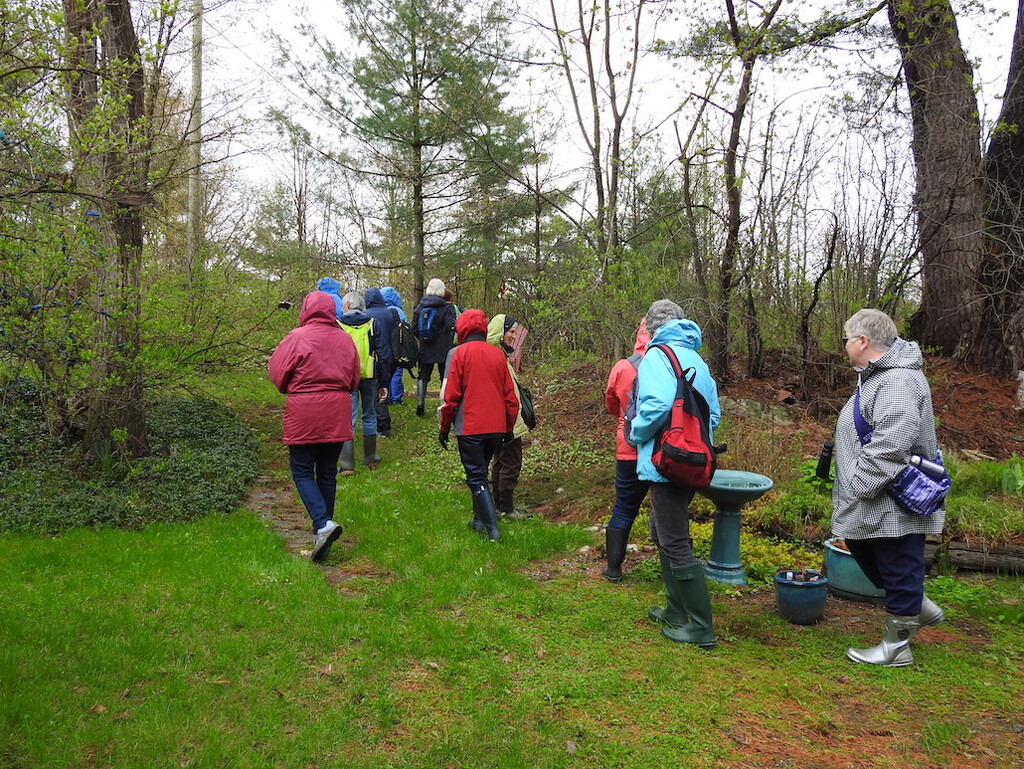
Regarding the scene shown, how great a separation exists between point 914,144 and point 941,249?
134 centimetres

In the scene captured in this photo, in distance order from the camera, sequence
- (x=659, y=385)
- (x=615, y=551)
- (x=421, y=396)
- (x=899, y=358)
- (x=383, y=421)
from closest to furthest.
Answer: (x=899, y=358) < (x=659, y=385) < (x=615, y=551) < (x=383, y=421) < (x=421, y=396)

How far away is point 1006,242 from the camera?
864 centimetres

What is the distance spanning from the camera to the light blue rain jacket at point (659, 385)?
13.3ft

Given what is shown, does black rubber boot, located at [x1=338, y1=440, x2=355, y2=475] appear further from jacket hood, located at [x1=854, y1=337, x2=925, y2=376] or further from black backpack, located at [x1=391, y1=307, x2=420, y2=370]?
jacket hood, located at [x1=854, y1=337, x2=925, y2=376]

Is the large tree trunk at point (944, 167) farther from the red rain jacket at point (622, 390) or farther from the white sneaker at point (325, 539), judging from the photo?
the white sneaker at point (325, 539)

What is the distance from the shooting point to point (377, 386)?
8.83 m

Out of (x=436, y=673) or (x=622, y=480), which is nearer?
(x=436, y=673)

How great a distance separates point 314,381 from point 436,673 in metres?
2.58

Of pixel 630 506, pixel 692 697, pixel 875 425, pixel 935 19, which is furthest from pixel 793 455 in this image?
pixel 935 19

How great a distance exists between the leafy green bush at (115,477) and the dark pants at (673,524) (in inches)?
175

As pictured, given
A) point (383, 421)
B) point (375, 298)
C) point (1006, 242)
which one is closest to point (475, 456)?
point (375, 298)

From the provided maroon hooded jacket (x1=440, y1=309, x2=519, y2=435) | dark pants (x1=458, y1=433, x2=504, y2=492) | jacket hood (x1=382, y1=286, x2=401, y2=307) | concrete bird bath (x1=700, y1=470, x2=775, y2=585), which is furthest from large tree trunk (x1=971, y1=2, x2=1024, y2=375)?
jacket hood (x1=382, y1=286, x2=401, y2=307)

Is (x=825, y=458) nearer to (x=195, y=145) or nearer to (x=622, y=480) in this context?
(x=622, y=480)

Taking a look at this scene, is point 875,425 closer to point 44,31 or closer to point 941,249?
point 44,31
